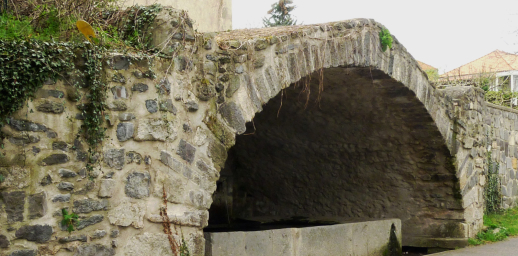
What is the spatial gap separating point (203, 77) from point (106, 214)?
125 centimetres

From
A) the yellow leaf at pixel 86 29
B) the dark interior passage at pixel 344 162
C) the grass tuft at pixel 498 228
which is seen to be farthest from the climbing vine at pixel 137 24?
the grass tuft at pixel 498 228

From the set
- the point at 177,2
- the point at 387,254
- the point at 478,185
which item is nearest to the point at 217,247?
the point at 387,254

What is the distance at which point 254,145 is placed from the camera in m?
8.51

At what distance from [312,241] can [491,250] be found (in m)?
2.62

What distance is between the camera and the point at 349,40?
521 cm

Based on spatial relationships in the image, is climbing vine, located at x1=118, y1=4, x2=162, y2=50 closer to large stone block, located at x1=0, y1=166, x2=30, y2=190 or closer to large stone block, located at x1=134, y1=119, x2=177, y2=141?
large stone block, located at x1=134, y1=119, x2=177, y2=141

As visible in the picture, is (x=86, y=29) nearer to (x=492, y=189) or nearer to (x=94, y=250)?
(x=94, y=250)

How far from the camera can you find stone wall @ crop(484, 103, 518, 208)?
891 cm

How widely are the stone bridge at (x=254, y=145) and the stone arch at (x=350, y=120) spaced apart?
2 centimetres

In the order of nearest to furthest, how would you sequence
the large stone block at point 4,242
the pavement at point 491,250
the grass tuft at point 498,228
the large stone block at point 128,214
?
the large stone block at point 4,242
the large stone block at point 128,214
the pavement at point 491,250
the grass tuft at point 498,228

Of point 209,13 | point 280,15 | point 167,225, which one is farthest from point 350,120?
point 280,15

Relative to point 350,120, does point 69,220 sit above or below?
below

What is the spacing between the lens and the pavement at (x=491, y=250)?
20.9 feet

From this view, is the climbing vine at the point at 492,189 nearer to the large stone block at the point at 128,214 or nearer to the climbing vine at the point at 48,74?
the large stone block at the point at 128,214
